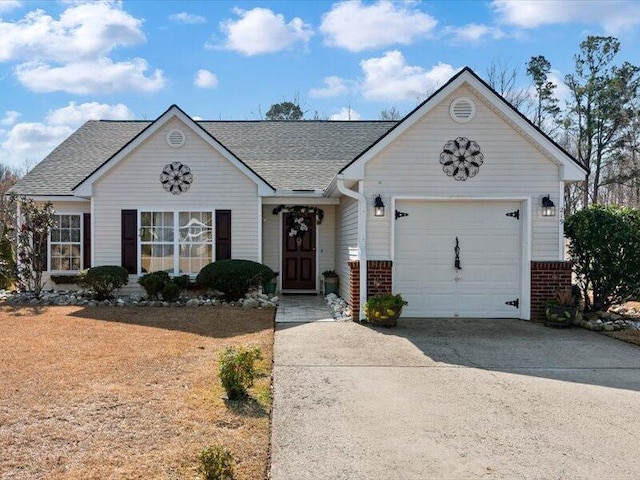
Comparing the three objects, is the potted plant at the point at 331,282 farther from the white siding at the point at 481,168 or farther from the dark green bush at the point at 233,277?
the white siding at the point at 481,168

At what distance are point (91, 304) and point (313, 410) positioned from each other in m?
8.54

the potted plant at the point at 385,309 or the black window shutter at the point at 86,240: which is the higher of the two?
the black window shutter at the point at 86,240

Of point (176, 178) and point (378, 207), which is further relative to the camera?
point (176, 178)

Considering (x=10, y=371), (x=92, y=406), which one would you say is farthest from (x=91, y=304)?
(x=92, y=406)

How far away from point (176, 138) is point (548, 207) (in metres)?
8.57

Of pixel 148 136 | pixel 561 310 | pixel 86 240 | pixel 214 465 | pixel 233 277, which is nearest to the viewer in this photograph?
pixel 214 465

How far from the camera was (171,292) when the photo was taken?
11812 millimetres

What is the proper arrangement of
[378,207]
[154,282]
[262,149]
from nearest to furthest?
[378,207], [154,282], [262,149]

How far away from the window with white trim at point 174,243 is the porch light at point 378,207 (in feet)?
15.6

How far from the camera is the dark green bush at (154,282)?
12.0 meters

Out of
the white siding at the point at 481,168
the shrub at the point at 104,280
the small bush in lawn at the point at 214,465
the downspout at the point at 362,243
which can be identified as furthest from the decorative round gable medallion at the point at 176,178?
the small bush in lawn at the point at 214,465

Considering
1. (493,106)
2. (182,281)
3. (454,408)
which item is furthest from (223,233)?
(454,408)

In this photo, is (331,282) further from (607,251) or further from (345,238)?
(607,251)

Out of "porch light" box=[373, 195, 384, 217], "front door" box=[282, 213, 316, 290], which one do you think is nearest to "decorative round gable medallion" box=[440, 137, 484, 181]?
"porch light" box=[373, 195, 384, 217]
